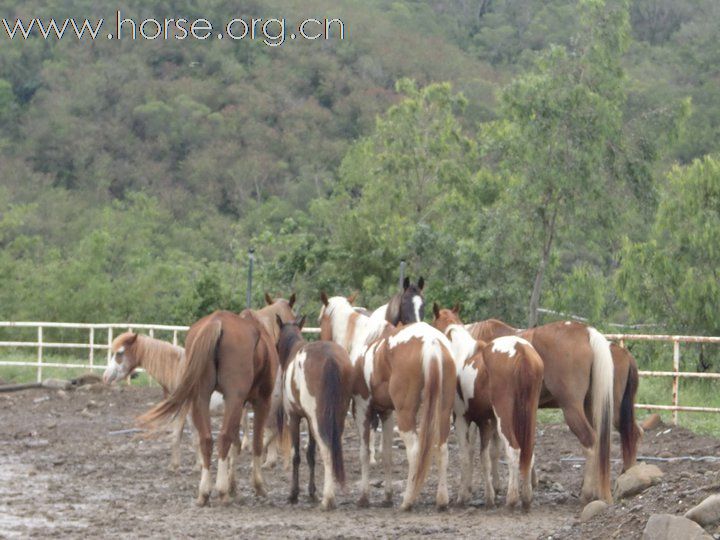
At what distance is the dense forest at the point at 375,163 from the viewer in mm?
23000

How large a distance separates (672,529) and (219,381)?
14.4 feet

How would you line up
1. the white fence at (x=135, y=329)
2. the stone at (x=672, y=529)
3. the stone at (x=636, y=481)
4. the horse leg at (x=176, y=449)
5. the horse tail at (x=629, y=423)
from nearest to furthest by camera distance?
the stone at (x=672, y=529), the stone at (x=636, y=481), the horse tail at (x=629, y=423), the horse leg at (x=176, y=449), the white fence at (x=135, y=329)

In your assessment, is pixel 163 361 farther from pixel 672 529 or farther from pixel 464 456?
pixel 672 529

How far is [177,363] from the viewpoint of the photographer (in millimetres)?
12844

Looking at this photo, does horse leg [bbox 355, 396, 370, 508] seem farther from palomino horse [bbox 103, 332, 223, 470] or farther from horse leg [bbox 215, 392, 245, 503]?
palomino horse [bbox 103, 332, 223, 470]

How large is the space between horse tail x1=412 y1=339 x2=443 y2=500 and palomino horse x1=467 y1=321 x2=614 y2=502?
109cm

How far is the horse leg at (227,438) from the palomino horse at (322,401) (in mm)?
450

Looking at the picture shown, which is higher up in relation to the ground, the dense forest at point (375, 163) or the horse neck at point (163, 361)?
the dense forest at point (375, 163)

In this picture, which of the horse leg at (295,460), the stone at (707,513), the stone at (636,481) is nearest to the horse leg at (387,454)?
the horse leg at (295,460)

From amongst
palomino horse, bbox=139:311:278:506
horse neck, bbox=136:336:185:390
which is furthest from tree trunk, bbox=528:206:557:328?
palomino horse, bbox=139:311:278:506

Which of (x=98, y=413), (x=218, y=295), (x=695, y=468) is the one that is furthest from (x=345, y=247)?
(x=695, y=468)

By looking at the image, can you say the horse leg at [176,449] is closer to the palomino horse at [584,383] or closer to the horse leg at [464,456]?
the horse leg at [464,456]

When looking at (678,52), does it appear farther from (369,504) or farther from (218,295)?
(369,504)

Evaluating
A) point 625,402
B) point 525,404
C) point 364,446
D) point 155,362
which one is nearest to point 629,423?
point 625,402
